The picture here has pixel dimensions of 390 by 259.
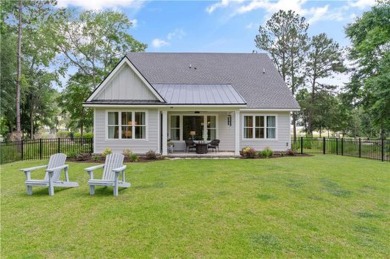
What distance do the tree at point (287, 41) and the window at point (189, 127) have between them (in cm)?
1912

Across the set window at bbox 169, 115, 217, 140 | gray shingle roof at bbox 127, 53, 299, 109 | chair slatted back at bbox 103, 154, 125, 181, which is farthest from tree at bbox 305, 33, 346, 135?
chair slatted back at bbox 103, 154, 125, 181

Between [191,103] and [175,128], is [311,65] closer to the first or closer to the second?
[175,128]

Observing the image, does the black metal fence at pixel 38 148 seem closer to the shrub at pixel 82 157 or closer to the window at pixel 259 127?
the shrub at pixel 82 157

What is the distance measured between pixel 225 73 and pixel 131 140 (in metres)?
9.06

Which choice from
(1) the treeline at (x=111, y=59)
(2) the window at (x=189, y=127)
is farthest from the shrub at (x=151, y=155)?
(1) the treeline at (x=111, y=59)

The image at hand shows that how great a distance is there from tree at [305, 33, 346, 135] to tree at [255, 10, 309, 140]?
1050mm

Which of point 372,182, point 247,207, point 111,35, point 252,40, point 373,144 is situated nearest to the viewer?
point 247,207

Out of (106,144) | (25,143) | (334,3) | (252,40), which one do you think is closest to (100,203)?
(106,144)

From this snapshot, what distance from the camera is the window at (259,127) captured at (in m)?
17.3

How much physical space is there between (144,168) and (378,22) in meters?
11.5

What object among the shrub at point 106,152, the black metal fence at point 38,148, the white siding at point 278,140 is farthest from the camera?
the white siding at point 278,140

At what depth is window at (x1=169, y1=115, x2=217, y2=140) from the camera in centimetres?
1736

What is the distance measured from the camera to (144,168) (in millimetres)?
11422

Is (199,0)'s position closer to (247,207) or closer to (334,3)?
(334,3)
